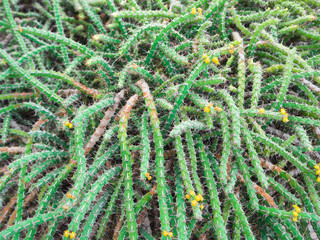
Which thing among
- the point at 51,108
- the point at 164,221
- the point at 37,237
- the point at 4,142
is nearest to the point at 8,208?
the point at 37,237

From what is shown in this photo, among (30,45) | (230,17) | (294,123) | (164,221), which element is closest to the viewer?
(164,221)

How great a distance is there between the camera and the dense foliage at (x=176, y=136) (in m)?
0.82

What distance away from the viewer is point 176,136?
867 mm

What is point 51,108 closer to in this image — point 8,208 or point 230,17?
point 8,208

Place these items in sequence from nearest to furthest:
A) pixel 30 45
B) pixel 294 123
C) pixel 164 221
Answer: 1. pixel 164 221
2. pixel 294 123
3. pixel 30 45

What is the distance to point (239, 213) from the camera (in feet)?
2.60

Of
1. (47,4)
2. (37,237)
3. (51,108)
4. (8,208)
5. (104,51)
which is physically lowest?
(37,237)

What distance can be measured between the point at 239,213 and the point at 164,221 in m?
0.24

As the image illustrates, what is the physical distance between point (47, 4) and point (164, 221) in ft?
4.19

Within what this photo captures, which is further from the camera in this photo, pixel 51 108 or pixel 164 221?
pixel 51 108

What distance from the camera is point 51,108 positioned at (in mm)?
1160

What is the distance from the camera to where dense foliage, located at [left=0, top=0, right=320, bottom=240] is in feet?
2.70

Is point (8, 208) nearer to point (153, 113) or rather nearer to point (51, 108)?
point (51, 108)

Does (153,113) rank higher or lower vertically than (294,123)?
higher
